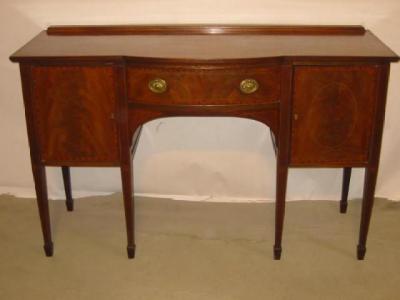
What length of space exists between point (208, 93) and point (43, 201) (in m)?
0.78

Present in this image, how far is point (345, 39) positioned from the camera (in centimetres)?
204

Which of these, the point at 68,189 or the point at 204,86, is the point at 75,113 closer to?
the point at 204,86

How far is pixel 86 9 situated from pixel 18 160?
32.1 inches

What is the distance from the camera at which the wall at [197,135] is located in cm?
221

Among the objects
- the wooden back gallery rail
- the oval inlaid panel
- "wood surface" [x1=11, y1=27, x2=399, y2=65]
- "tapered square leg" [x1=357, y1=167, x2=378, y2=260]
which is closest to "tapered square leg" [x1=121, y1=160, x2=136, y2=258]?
the wooden back gallery rail

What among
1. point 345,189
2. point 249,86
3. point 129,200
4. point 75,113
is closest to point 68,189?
point 129,200

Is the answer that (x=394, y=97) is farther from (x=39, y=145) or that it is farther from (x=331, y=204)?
(x=39, y=145)

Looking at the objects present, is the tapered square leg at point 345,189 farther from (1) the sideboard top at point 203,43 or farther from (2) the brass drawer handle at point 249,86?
(2) the brass drawer handle at point 249,86

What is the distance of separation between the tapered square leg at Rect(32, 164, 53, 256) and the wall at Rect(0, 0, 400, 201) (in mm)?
472

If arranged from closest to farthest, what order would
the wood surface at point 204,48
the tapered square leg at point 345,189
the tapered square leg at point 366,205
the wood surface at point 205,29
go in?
the wood surface at point 204,48 < the tapered square leg at point 366,205 < the wood surface at point 205,29 < the tapered square leg at point 345,189

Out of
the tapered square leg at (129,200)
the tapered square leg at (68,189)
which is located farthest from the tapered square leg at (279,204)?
the tapered square leg at (68,189)

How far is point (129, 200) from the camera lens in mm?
2049

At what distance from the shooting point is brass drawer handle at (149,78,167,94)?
71.2 inches

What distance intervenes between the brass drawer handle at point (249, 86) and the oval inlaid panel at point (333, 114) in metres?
0.21
